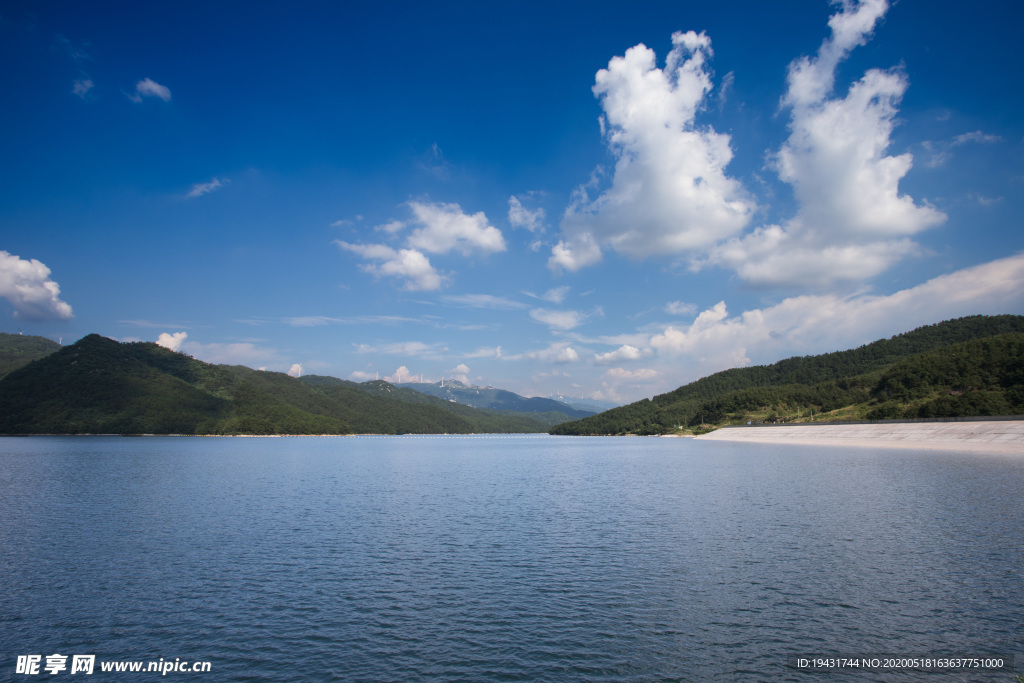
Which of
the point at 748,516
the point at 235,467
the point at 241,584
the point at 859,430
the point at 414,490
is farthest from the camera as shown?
the point at 859,430

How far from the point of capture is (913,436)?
109438 mm

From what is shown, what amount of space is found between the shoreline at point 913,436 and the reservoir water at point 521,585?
6494 cm

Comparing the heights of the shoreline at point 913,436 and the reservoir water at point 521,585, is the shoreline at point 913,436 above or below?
above

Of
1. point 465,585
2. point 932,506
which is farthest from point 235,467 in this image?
point 932,506

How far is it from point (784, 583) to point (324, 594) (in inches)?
738

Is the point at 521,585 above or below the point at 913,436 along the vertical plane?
below

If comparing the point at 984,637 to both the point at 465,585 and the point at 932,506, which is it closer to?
the point at 465,585

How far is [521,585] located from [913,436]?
410 ft

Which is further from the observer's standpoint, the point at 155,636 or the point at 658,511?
the point at 658,511

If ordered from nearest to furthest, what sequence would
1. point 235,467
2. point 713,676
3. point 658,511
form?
1. point 713,676
2. point 658,511
3. point 235,467

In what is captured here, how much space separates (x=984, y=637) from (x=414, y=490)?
4472 cm

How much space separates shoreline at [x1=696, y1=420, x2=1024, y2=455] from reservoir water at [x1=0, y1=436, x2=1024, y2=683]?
64.9 m

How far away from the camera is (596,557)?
984 inches

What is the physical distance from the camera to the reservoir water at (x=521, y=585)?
1452cm
